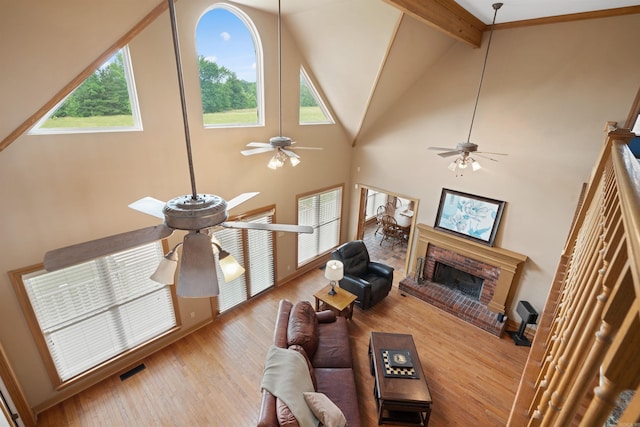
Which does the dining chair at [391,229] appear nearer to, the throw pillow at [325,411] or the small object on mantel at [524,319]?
the small object on mantel at [524,319]

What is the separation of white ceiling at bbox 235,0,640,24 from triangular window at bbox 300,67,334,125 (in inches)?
48.8

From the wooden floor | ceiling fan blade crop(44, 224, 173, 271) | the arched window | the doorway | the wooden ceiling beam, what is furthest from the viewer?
the doorway

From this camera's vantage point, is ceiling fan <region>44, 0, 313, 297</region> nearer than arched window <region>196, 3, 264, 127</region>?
Yes

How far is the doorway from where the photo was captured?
670 centimetres

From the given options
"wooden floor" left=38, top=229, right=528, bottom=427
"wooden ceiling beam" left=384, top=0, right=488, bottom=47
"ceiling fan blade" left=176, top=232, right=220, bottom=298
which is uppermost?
"wooden ceiling beam" left=384, top=0, right=488, bottom=47

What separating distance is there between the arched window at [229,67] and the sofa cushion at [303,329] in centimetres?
303

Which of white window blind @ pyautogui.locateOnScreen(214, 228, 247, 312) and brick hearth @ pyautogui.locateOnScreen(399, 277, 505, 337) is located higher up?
white window blind @ pyautogui.locateOnScreen(214, 228, 247, 312)

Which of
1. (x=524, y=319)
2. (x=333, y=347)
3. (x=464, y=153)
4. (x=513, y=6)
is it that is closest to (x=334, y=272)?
(x=333, y=347)

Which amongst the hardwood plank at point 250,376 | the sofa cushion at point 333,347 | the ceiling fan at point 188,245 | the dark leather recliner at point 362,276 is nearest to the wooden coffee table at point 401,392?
the hardwood plank at point 250,376

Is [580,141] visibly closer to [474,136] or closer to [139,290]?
[474,136]

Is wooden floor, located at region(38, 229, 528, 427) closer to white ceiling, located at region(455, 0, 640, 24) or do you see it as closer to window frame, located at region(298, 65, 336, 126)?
window frame, located at region(298, 65, 336, 126)

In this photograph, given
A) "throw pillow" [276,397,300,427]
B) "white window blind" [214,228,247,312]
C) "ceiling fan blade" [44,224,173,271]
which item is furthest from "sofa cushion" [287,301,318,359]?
"ceiling fan blade" [44,224,173,271]

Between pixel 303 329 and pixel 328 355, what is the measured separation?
0.52 m

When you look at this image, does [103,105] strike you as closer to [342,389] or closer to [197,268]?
[197,268]
